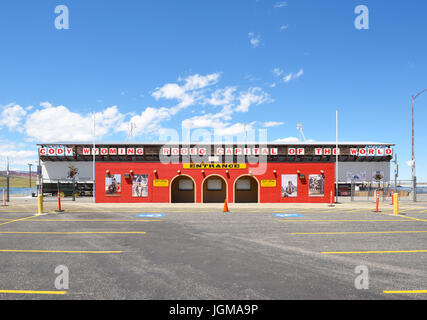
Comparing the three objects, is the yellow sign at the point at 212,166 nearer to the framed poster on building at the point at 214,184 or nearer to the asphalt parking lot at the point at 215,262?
the framed poster on building at the point at 214,184

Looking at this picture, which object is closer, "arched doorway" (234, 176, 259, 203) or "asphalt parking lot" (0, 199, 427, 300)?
"asphalt parking lot" (0, 199, 427, 300)

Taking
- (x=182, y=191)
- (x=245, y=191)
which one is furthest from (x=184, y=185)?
(x=245, y=191)

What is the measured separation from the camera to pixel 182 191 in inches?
928

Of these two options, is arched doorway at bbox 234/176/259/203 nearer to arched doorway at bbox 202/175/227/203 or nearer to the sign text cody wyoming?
arched doorway at bbox 202/175/227/203

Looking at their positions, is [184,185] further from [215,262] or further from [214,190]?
[215,262]

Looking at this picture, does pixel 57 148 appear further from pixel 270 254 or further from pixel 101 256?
pixel 270 254

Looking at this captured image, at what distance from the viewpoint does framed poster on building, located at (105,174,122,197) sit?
21.6 m

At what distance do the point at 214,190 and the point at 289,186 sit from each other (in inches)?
294

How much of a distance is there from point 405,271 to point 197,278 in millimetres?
4933

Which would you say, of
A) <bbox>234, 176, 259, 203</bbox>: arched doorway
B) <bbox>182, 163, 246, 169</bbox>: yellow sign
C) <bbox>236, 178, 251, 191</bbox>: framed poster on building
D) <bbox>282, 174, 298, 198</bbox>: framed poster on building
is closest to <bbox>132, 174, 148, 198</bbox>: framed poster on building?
<bbox>182, 163, 246, 169</bbox>: yellow sign

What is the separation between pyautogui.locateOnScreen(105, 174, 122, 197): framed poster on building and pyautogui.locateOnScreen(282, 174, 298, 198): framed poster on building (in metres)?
15.8

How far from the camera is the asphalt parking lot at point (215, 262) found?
14.3 ft

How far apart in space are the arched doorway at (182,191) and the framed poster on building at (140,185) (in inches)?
116
